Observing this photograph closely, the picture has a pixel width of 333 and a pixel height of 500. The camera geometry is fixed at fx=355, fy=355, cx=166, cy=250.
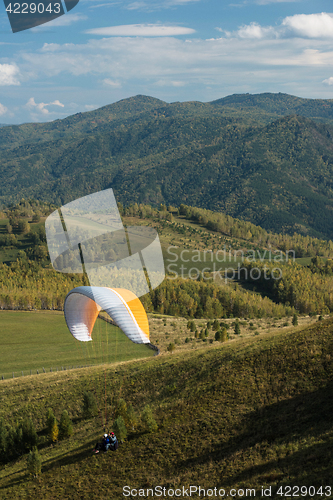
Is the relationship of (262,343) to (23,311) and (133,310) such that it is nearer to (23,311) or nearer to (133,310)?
(133,310)

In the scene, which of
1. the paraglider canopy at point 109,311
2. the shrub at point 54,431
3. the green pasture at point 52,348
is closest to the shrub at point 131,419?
the paraglider canopy at point 109,311

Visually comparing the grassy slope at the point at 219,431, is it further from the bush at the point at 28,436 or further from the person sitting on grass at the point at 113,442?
the bush at the point at 28,436

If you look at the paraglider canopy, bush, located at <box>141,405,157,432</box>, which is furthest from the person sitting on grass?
the paraglider canopy

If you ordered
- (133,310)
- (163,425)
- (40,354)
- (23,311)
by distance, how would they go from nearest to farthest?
(133,310)
(163,425)
(40,354)
(23,311)

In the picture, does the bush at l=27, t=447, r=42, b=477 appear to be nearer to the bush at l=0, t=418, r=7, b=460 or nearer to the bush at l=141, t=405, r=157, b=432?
the bush at l=0, t=418, r=7, b=460

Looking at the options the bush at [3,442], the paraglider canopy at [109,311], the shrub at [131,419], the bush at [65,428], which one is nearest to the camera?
the paraglider canopy at [109,311]

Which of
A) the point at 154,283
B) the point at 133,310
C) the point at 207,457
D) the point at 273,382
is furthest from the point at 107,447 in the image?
the point at 154,283

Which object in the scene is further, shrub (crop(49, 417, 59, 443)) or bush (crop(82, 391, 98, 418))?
bush (crop(82, 391, 98, 418))
